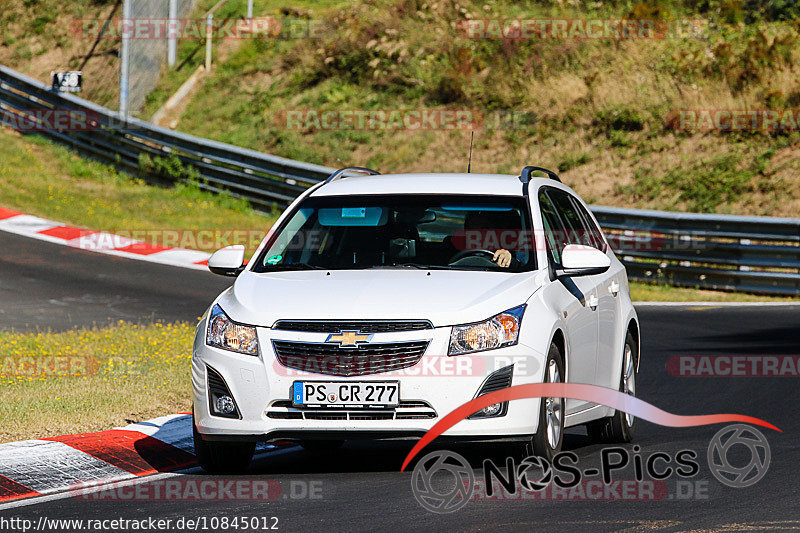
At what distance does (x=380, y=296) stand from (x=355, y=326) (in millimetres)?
282

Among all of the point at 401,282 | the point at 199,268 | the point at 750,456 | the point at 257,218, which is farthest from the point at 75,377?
the point at 257,218

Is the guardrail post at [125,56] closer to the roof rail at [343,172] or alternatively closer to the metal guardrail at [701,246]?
the metal guardrail at [701,246]

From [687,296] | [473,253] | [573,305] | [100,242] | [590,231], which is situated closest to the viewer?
[573,305]

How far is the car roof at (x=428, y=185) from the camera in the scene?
28.4 feet

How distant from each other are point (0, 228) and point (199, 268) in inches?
186

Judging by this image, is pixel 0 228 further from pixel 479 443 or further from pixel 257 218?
pixel 479 443

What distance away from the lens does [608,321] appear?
8.94 metres

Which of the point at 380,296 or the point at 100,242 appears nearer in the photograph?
the point at 380,296

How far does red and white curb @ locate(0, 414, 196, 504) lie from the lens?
7.38 meters

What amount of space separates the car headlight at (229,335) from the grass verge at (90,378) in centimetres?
179

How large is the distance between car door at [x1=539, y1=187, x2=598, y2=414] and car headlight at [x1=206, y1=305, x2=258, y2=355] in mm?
1819

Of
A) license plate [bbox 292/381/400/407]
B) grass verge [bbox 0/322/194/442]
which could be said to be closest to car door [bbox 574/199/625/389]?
license plate [bbox 292/381/400/407]

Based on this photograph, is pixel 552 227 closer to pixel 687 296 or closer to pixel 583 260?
pixel 583 260

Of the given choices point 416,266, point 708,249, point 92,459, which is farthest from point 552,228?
point 708,249
